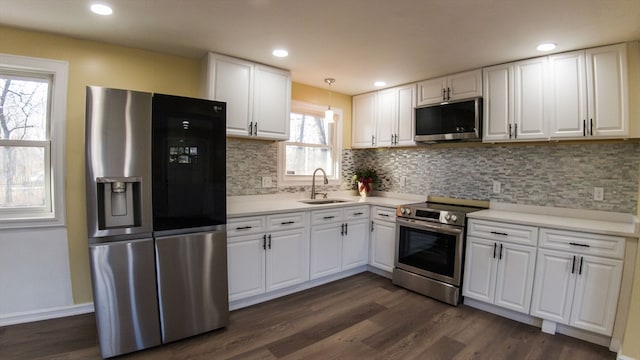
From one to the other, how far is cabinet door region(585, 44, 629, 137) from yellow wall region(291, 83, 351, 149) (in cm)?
258

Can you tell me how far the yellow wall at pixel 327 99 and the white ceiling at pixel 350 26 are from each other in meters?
0.83

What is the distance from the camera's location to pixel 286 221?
9.84ft

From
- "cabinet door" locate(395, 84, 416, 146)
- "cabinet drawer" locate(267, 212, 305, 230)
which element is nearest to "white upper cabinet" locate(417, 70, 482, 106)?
"cabinet door" locate(395, 84, 416, 146)

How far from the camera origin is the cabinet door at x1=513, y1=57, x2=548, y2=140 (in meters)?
2.70

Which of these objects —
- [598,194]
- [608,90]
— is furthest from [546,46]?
[598,194]

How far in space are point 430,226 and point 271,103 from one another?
6.72ft

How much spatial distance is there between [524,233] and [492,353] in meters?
1.00

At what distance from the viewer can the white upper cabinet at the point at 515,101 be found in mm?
2715

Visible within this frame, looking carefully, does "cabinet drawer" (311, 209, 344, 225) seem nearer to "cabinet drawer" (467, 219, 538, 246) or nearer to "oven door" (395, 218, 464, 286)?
"oven door" (395, 218, 464, 286)

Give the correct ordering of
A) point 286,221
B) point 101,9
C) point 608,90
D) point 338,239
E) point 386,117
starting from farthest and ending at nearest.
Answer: point 386,117 < point 338,239 < point 286,221 < point 608,90 < point 101,9

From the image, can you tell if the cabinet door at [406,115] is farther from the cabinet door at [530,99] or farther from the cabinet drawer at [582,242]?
the cabinet drawer at [582,242]

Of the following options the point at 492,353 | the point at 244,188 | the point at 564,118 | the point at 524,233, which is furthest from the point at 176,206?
the point at 564,118

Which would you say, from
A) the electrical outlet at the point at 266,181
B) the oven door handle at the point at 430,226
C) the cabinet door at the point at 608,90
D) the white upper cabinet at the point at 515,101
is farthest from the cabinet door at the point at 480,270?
the electrical outlet at the point at 266,181

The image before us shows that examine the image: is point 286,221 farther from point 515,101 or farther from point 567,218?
point 567,218
